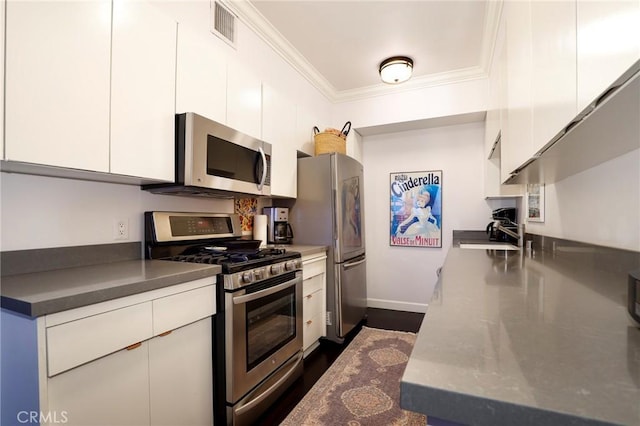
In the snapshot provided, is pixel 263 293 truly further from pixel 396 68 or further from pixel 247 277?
pixel 396 68

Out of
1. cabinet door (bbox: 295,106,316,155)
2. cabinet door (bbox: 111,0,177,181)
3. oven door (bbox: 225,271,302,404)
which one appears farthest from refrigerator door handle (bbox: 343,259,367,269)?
cabinet door (bbox: 111,0,177,181)

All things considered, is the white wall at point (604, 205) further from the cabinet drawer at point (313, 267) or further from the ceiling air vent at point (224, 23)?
the ceiling air vent at point (224, 23)

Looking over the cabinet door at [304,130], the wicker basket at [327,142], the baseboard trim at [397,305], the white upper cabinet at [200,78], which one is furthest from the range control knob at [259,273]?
Result: the baseboard trim at [397,305]

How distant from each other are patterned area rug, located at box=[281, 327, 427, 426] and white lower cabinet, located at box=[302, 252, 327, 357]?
0.27 meters

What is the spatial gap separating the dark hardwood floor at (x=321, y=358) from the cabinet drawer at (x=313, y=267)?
67 centimetres

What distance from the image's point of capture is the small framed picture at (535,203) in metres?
2.13

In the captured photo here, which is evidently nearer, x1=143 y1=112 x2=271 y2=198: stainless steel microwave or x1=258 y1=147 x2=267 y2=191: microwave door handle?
x1=143 y1=112 x2=271 y2=198: stainless steel microwave

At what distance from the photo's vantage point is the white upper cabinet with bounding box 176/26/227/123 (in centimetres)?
163

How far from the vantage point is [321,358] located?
2.45 metres

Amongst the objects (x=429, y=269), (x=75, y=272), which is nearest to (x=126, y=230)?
(x=75, y=272)

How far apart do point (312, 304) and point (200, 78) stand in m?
1.84

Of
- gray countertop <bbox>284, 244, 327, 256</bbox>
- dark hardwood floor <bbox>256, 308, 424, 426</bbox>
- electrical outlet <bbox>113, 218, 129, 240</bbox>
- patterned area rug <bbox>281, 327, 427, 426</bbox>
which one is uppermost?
electrical outlet <bbox>113, 218, 129, 240</bbox>

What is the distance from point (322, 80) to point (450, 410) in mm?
3510

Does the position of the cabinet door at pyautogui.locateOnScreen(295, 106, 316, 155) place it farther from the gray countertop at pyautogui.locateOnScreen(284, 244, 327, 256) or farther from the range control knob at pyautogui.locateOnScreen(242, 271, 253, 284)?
the range control knob at pyautogui.locateOnScreen(242, 271, 253, 284)
